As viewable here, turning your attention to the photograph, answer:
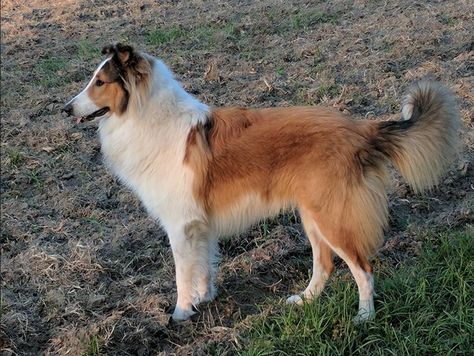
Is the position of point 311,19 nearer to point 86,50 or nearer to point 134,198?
point 86,50

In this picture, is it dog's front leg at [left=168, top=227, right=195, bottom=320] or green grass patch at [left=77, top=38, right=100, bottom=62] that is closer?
dog's front leg at [left=168, top=227, right=195, bottom=320]

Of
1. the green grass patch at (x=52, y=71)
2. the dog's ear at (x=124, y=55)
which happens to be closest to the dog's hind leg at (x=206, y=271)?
the dog's ear at (x=124, y=55)

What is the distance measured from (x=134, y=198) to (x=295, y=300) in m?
2.21

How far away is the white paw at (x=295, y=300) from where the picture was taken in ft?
11.7

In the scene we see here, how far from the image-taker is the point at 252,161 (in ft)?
11.6

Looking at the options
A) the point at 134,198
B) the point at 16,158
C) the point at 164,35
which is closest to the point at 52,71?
the point at 164,35

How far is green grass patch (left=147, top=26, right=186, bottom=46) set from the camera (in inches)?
380

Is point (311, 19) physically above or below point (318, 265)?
above

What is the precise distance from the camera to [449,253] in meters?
3.85

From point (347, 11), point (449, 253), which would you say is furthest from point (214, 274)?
point (347, 11)

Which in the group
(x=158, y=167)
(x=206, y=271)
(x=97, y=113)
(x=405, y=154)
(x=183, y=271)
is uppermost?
(x=97, y=113)

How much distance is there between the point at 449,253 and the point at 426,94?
1121 mm

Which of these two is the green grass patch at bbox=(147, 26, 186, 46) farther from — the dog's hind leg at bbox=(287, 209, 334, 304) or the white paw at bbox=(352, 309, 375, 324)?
the white paw at bbox=(352, 309, 375, 324)

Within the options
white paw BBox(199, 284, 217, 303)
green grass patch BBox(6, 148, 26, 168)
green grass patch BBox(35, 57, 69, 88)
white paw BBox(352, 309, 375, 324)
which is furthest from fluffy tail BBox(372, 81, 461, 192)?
green grass patch BBox(35, 57, 69, 88)
